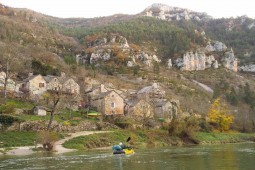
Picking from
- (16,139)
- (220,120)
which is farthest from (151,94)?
(16,139)

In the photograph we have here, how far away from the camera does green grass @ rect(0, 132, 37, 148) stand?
167ft

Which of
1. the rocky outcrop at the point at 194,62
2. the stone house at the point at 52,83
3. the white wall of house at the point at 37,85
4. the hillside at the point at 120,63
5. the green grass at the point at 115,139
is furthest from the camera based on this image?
the rocky outcrop at the point at 194,62

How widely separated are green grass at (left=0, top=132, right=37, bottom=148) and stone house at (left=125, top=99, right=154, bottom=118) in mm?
29514

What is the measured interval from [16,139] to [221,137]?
47951 millimetres

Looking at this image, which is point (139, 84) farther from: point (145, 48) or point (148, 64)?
point (145, 48)

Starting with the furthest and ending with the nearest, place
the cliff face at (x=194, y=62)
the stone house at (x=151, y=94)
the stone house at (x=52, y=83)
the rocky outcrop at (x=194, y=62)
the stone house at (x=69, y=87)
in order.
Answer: the cliff face at (x=194, y=62) < the rocky outcrop at (x=194, y=62) < the stone house at (x=151, y=94) < the stone house at (x=69, y=87) < the stone house at (x=52, y=83)

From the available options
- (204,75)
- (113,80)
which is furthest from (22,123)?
(204,75)

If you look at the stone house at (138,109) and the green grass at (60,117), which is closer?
the green grass at (60,117)

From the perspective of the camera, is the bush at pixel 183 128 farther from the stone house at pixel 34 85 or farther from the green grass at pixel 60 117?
the stone house at pixel 34 85

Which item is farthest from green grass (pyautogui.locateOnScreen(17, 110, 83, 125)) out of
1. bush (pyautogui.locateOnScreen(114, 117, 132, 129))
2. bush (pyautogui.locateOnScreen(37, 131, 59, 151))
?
bush (pyautogui.locateOnScreen(37, 131, 59, 151))

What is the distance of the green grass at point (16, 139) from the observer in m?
50.8

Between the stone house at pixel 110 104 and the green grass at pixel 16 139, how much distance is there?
89.7ft

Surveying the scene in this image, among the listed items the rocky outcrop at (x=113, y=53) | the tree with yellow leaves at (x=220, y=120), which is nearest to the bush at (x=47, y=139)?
the tree with yellow leaves at (x=220, y=120)

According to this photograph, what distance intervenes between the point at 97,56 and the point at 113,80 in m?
51.4
